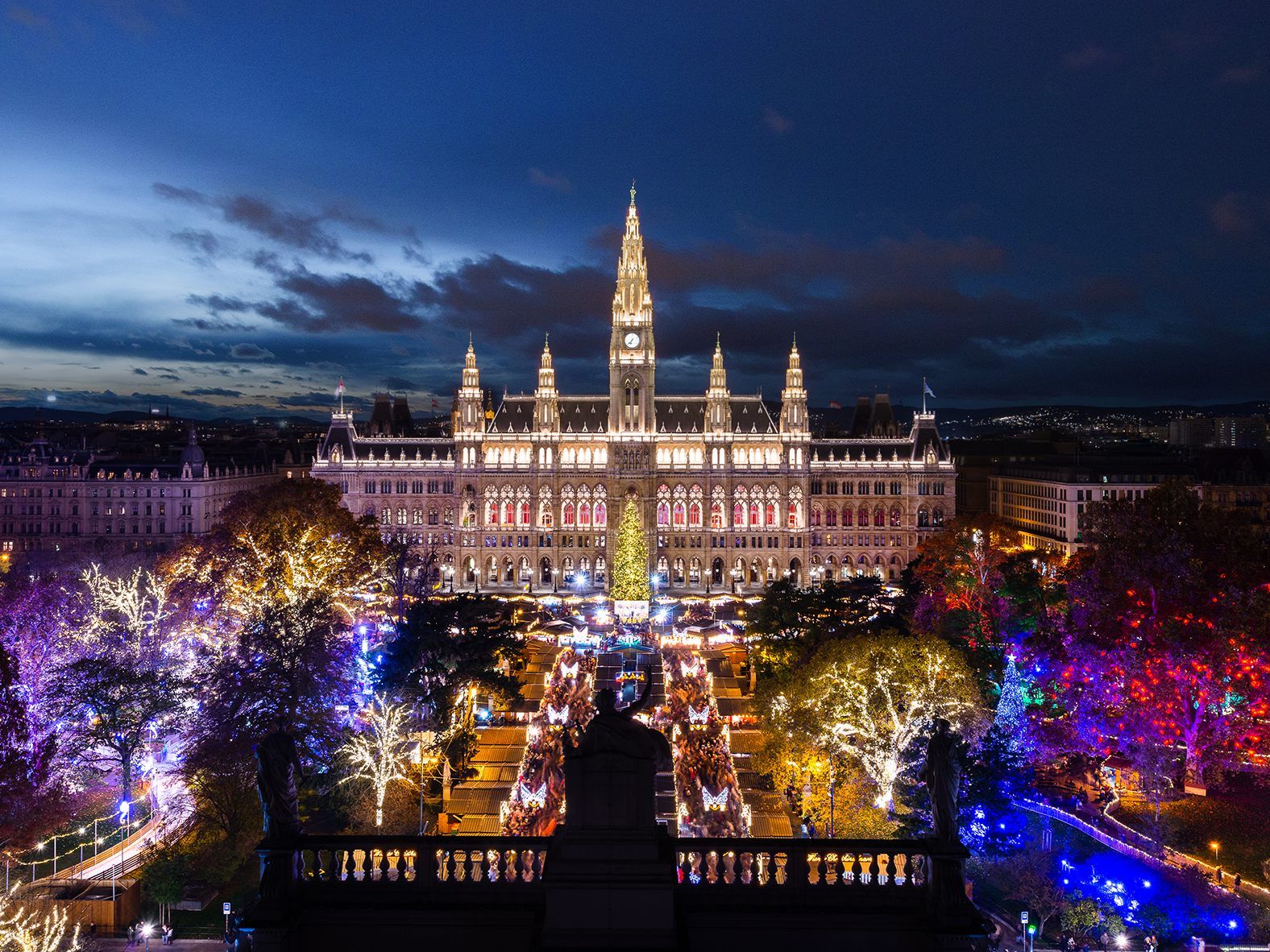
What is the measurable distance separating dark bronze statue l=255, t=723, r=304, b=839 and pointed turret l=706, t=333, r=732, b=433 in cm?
10467

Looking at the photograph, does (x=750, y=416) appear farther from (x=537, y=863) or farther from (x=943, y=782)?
(x=537, y=863)

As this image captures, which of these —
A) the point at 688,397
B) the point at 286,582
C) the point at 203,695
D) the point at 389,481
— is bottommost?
the point at 203,695

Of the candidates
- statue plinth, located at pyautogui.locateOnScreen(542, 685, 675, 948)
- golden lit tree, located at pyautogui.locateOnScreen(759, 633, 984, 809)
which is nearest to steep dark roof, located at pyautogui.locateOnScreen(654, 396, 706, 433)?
golden lit tree, located at pyautogui.locateOnScreen(759, 633, 984, 809)

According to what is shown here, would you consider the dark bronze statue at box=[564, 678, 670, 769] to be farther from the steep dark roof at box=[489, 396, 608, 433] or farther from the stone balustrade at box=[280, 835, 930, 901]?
the steep dark roof at box=[489, 396, 608, 433]

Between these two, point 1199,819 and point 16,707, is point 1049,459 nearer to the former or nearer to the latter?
point 1199,819

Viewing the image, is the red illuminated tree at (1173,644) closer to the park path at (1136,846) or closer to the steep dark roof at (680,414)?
the park path at (1136,846)

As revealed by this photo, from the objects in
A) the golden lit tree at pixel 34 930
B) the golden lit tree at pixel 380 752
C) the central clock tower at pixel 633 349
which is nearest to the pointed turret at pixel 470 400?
the central clock tower at pixel 633 349

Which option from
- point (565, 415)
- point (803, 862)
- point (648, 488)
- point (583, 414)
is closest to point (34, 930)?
point (803, 862)

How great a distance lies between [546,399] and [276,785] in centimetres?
10532

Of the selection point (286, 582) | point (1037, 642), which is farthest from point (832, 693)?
point (286, 582)

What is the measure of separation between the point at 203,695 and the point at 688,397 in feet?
284

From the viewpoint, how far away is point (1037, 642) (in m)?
46.8

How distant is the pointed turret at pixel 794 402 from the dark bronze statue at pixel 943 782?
344 ft

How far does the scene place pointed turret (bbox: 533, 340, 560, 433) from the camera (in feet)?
398
